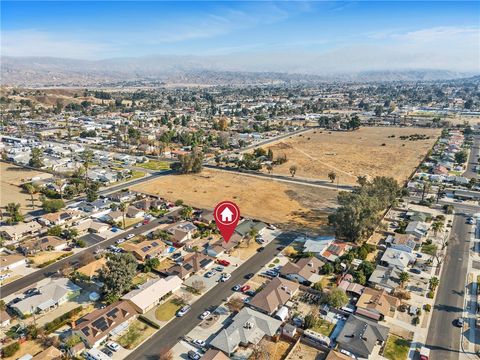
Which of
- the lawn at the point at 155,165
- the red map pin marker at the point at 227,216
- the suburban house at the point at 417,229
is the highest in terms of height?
the red map pin marker at the point at 227,216

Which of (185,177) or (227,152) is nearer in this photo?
(185,177)

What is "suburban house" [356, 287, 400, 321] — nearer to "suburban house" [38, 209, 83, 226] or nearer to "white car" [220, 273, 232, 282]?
"white car" [220, 273, 232, 282]

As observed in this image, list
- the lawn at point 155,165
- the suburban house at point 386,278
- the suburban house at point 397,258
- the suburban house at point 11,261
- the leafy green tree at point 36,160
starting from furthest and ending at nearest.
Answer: the lawn at point 155,165, the leafy green tree at point 36,160, the suburban house at point 11,261, the suburban house at point 397,258, the suburban house at point 386,278

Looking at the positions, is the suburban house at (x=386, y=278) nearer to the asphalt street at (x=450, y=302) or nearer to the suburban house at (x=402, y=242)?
the asphalt street at (x=450, y=302)

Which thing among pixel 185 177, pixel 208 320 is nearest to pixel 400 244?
pixel 208 320

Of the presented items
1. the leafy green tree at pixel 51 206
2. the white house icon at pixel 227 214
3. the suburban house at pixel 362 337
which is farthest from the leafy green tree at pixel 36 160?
the suburban house at pixel 362 337

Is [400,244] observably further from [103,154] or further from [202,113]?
[202,113]

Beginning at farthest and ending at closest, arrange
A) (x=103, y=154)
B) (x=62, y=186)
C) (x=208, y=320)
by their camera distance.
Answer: (x=103, y=154)
(x=62, y=186)
(x=208, y=320)
